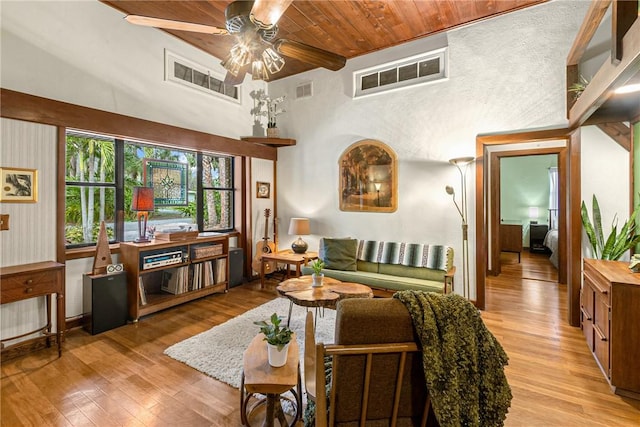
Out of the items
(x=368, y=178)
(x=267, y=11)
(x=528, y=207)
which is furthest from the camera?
(x=528, y=207)

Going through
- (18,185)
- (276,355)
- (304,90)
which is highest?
(304,90)

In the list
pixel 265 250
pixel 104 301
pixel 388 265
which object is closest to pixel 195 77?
pixel 265 250

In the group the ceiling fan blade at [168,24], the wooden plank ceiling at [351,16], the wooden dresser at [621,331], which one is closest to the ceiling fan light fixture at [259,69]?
the ceiling fan blade at [168,24]

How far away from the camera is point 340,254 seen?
4.39 m

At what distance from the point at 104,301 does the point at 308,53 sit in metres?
3.32

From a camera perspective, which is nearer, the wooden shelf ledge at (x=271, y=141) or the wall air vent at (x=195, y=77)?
the wall air vent at (x=195, y=77)

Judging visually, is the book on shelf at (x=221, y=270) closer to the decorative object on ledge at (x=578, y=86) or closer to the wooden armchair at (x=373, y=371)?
the wooden armchair at (x=373, y=371)

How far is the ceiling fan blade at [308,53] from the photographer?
2404 mm

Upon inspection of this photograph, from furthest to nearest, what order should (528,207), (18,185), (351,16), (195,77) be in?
1. (528,207)
2. (195,77)
3. (351,16)
4. (18,185)

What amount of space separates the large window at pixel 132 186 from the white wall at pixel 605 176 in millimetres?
4990

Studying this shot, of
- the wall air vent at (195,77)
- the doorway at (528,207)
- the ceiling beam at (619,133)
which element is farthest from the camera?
the doorway at (528,207)

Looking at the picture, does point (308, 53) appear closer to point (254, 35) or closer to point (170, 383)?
point (254, 35)

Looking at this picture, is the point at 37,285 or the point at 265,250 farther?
the point at 265,250

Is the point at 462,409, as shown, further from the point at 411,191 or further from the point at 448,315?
the point at 411,191
